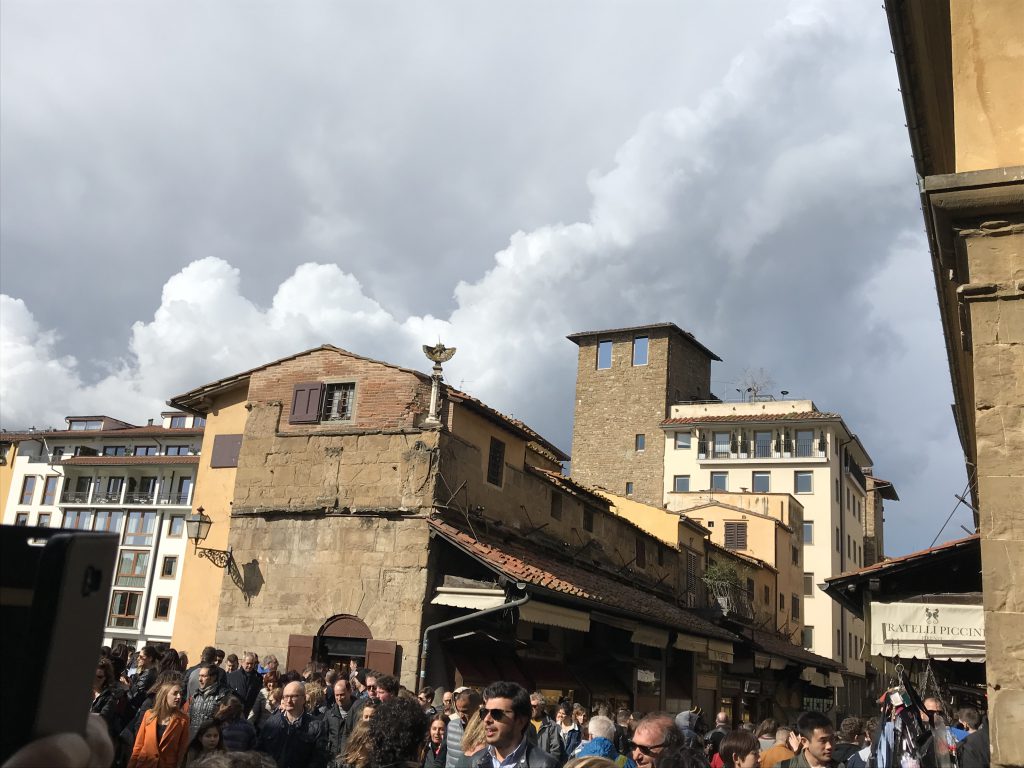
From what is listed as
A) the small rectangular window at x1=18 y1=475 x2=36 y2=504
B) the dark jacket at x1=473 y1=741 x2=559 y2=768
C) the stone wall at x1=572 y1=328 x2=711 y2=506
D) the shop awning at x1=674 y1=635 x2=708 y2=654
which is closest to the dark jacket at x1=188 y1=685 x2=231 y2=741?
the dark jacket at x1=473 y1=741 x2=559 y2=768

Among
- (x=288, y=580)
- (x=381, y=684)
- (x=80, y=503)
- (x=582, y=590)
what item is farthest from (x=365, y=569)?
(x=80, y=503)

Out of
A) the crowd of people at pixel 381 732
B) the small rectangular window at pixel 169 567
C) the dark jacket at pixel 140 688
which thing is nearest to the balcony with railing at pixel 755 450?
the small rectangular window at pixel 169 567

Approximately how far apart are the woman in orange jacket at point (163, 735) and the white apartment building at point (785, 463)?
4487cm

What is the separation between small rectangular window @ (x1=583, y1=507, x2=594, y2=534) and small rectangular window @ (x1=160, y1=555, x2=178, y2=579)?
3969 cm

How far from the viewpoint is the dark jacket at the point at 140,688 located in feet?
25.7

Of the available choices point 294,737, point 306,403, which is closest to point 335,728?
point 294,737

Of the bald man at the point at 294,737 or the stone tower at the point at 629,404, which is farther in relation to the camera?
the stone tower at the point at 629,404

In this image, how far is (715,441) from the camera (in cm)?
5378

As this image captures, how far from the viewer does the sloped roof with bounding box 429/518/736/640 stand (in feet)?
49.6

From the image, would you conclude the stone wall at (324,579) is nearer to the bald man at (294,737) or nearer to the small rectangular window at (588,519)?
the small rectangular window at (588,519)

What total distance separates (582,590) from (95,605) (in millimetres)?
15476

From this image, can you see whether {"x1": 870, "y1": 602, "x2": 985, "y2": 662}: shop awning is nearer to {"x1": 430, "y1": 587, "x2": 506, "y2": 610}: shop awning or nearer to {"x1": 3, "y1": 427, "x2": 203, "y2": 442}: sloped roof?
{"x1": 430, "y1": 587, "x2": 506, "y2": 610}: shop awning

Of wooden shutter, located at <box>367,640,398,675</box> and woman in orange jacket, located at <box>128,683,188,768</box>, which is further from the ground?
wooden shutter, located at <box>367,640,398,675</box>

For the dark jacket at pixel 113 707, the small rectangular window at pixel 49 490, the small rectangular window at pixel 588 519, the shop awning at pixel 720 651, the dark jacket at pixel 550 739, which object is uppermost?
the small rectangular window at pixel 49 490
